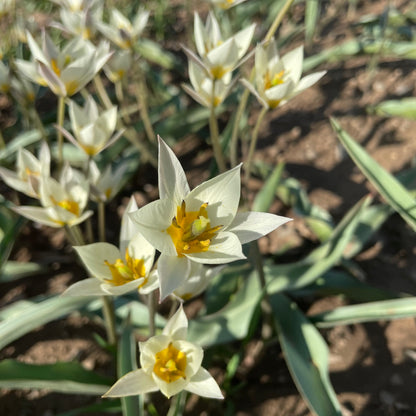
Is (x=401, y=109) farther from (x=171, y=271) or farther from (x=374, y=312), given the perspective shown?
(x=171, y=271)

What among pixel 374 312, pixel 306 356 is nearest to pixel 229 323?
pixel 306 356

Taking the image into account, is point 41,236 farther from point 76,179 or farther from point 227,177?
point 227,177

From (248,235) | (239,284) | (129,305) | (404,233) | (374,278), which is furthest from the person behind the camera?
(404,233)

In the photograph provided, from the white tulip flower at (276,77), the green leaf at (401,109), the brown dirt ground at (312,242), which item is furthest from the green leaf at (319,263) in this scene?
the green leaf at (401,109)

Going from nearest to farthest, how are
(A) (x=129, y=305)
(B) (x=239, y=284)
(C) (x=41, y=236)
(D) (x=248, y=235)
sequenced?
(D) (x=248, y=235), (A) (x=129, y=305), (B) (x=239, y=284), (C) (x=41, y=236)

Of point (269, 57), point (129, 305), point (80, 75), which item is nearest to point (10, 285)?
point (129, 305)

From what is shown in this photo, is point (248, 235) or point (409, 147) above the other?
point (248, 235)

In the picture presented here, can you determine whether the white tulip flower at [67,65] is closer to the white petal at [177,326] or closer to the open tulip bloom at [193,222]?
the open tulip bloom at [193,222]

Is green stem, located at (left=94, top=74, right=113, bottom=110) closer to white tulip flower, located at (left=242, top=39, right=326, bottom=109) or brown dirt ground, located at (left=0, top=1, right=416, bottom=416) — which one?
white tulip flower, located at (left=242, top=39, right=326, bottom=109)
